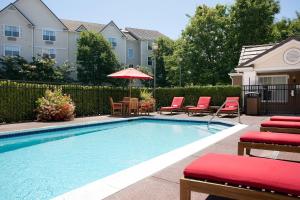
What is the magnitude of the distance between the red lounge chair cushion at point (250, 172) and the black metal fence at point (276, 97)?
14.1 metres

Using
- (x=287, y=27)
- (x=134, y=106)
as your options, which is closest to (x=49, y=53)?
(x=134, y=106)

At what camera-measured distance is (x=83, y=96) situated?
16.4m

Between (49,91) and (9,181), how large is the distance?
903cm

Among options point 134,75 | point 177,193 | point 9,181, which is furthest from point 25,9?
point 177,193

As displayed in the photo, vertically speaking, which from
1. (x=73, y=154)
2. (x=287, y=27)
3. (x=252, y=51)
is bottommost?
(x=73, y=154)

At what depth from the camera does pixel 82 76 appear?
39.8m

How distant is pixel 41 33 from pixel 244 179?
41589 millimetres

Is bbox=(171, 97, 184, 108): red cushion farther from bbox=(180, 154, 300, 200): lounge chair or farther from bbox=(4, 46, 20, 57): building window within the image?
bbox=(4, 46, 20, 57): building window

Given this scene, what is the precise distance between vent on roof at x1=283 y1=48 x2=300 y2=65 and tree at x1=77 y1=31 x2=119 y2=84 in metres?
26.5

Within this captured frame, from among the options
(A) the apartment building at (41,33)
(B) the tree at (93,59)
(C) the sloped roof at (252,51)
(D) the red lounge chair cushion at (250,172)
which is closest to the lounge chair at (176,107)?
(C) the sloped roof at (252,51)

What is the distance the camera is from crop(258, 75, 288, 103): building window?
56.0 feet

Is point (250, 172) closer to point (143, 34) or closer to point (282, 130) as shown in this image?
point (282, 130)

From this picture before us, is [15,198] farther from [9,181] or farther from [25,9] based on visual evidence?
[25,9]

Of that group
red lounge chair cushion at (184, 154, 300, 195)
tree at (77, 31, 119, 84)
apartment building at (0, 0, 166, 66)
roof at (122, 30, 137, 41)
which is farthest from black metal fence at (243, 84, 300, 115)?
roof at (122, 30, 137, 41)
